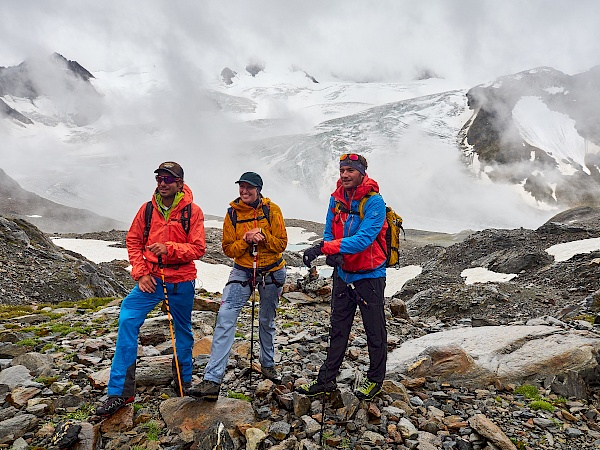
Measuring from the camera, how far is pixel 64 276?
22.7m

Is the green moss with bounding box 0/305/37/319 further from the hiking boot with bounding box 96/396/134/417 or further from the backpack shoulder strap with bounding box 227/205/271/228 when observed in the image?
the backpack shoulder strap with bounding box 227/205/271/228

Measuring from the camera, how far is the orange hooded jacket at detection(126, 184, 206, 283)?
571cm

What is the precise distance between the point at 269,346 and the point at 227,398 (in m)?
1.12

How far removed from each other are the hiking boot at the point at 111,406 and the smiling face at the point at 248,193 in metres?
3.10

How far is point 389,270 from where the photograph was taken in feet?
120

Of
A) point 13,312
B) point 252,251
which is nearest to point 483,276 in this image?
point 252,251

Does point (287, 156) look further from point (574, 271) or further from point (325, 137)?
point (574, 271)

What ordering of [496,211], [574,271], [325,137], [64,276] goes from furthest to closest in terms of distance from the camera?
[325,137] → [496,211] → [64,276] → [574,271]

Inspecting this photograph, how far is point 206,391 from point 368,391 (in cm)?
221

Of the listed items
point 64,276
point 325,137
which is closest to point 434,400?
point 64,276

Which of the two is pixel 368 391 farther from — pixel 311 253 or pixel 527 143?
pixel 527 143

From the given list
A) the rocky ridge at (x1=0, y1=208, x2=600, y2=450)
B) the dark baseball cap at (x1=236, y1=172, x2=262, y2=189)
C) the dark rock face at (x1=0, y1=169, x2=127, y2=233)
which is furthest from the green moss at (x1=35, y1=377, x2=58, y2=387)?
the dark rock face at (x1=0, y1=169, x2=127, y2=233)

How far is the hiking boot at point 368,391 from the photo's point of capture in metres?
5.74

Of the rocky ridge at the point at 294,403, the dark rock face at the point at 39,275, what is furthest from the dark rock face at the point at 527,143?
the rocky ridge at the point at 294,403
